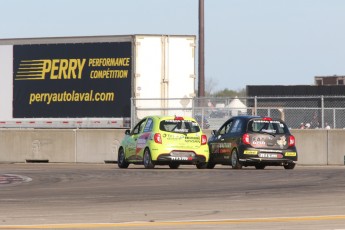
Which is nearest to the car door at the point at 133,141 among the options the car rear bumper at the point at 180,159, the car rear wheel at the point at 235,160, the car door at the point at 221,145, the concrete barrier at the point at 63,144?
the car rear bumper at the point at 180,159

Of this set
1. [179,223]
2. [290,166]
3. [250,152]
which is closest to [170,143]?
[250,152]

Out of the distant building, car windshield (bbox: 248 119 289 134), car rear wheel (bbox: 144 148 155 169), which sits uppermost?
the distant building

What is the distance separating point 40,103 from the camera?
41.3 m

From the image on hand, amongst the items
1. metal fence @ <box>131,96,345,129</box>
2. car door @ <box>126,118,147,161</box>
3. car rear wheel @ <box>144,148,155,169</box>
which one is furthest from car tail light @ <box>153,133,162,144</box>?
metal fence @ <box>131,96,345,129</box>

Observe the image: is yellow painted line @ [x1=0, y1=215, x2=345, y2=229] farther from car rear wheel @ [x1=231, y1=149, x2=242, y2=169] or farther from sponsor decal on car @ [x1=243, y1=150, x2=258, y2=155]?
car rear wheel @ [x1=231, y1=149, x2=242, y2=169]

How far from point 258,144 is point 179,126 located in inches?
86.6

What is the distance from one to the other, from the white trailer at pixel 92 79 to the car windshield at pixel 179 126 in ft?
27.9

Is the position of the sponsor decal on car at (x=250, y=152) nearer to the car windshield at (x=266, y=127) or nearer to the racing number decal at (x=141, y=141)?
the car windshield at (x=266, y=127)

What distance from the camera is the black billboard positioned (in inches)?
1564

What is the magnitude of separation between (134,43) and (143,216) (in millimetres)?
25755

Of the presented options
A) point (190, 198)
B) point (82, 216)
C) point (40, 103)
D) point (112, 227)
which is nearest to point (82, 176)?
point (190, 198)

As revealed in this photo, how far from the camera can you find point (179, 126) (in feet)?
97.9

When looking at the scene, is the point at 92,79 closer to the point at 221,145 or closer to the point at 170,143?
the point at 221,145

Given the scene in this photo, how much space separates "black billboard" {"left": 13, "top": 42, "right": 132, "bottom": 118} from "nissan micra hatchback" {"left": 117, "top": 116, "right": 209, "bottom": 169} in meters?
9.31
